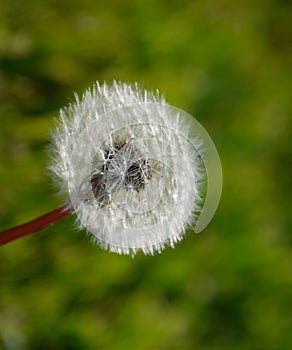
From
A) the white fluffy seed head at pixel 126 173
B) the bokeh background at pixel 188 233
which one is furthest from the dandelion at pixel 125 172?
the bokeh background at pixel 188 233

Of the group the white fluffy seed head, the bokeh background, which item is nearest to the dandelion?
the white fluffy seed head

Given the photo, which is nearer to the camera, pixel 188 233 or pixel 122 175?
pixel 122 175

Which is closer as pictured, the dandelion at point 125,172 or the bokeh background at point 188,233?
the dandelion at point 125,172

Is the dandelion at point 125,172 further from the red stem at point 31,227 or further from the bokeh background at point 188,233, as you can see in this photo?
the bokeh background at point 188,233

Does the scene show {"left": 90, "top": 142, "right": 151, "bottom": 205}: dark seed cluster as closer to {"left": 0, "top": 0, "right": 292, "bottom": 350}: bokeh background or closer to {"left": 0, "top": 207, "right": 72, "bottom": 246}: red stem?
{"left": 0, "top": 207, "right": 72, "bottom": 246}: red stem

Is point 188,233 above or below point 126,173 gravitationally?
above

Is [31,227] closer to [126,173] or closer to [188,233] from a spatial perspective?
[126,173]

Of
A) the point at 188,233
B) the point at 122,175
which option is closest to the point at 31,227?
the point at 122,175
